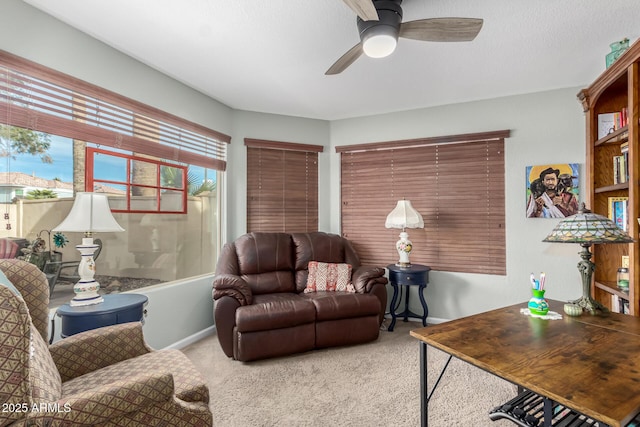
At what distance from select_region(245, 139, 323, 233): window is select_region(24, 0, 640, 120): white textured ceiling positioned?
0.66m

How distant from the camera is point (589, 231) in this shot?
1.58m

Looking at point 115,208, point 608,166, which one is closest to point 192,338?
point 115,208

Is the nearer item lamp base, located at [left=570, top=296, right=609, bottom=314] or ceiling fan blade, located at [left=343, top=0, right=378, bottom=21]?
ceiling fan blade, located at [left=343, top=0, right=378, bottom=21]

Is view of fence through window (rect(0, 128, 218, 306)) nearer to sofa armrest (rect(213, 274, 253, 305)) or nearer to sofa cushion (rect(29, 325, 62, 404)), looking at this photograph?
sofa armrest (rect(213, 274, 253, 305))

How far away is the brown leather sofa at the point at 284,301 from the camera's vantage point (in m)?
2.59

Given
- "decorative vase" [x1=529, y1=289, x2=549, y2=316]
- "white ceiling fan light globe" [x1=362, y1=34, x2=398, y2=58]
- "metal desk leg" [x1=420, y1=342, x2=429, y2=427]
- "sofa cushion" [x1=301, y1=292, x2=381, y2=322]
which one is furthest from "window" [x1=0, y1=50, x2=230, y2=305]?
"decorative vase" [x1=529, y1=289, x2=549, y2=316]

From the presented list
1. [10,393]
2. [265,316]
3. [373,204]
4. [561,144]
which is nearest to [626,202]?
[561,144]

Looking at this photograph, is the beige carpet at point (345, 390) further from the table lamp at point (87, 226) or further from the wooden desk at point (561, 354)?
the table lamp at point (87, 226)

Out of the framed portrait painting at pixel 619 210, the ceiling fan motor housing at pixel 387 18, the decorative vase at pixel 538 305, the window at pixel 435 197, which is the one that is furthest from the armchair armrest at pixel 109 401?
the framed portrait painting at pixel 619 210

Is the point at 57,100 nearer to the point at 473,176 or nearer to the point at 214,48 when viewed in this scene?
the point at 214,48

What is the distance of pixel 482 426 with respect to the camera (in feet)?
5.85

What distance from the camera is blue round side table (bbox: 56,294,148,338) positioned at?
5.96 feet

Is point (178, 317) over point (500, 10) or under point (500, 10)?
under

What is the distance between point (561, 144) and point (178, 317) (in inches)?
163
